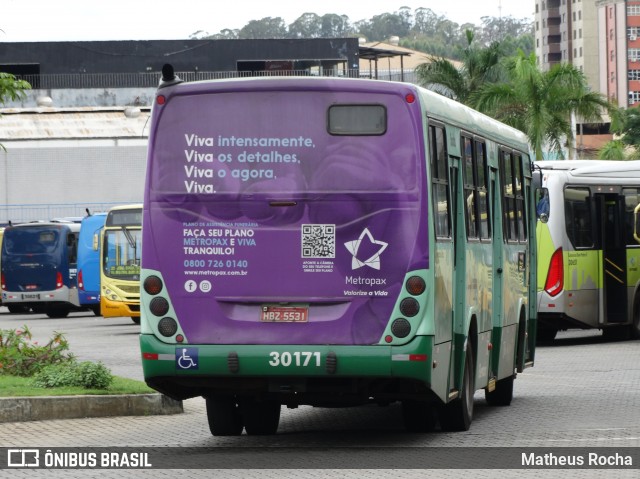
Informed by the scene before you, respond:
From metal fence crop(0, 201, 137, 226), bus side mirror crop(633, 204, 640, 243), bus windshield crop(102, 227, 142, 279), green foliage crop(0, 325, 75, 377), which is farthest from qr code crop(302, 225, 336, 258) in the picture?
→ metal fence crop(0, 201, 137, 226)

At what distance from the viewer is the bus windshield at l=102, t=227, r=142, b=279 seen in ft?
107

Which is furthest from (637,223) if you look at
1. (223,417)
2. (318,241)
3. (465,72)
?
(465,72)

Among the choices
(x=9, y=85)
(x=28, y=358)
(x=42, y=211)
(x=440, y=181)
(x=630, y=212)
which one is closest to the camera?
(x=440, y=181)

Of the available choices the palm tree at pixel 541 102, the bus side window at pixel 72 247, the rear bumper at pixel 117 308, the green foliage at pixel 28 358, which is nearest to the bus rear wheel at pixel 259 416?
the green foliage at pixel 28 358

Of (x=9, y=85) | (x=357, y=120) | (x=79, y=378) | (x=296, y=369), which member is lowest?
(x=79, y=378)

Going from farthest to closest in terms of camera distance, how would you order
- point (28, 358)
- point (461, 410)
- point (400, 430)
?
point (28, 358), point (400, 430), point (461, 410)

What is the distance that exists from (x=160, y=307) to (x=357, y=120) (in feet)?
6.79

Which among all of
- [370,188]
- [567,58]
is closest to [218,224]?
[370,188]

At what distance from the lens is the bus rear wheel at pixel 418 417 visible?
13117 mm

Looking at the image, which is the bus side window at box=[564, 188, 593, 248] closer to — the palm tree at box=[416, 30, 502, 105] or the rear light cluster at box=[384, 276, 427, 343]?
the rear light cluster at box=[384, 276, 427, 343]

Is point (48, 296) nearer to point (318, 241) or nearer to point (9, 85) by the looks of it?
point (9, 85)

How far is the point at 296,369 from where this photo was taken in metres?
11.4

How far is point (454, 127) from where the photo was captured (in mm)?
12766

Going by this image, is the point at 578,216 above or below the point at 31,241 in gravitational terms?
above
